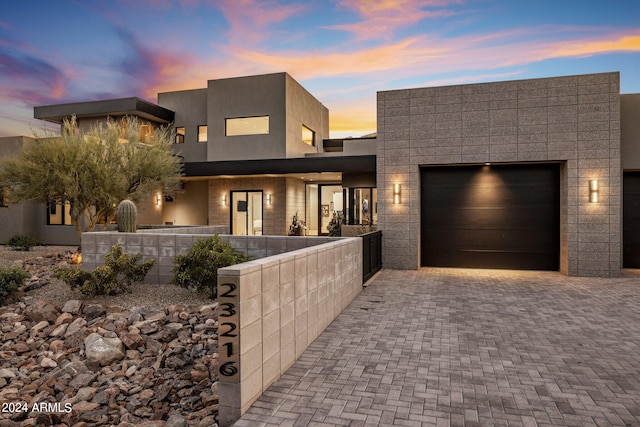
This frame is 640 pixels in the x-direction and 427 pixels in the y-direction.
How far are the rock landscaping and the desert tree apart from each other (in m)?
5.40

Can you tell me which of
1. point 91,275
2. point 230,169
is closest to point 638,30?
point 230,169

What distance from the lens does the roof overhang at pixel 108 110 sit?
17.4m

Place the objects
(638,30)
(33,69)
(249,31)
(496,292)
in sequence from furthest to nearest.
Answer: (33,69) < (249,31) < (638,30) < (496,292)

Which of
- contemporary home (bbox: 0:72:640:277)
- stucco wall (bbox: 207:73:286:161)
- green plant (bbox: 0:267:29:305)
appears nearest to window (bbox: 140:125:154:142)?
stucco wall (bbox: 207:73:286:161)

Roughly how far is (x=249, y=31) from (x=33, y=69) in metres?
13.3

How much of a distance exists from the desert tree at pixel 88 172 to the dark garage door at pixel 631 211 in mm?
14135

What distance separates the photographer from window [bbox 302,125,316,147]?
19.4 m

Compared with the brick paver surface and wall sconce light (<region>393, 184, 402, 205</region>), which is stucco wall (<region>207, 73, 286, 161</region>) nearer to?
wall sconce light (<region>393, 184, 402, 205</region>)

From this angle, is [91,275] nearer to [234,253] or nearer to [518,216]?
[234,253]

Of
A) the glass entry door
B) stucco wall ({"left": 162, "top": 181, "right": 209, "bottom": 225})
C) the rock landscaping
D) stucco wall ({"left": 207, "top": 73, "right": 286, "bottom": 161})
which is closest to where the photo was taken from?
the rock landscaping

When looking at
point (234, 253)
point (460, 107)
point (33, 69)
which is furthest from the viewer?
point (33, 69)

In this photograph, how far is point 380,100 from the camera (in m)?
11.0

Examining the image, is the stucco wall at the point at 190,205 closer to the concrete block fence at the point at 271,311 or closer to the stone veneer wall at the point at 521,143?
the stone veneer wall at the point at 521,143

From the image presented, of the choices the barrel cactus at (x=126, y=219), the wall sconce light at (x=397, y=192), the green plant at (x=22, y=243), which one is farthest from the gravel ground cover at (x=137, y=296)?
the green plant at (x=22, y=243)
